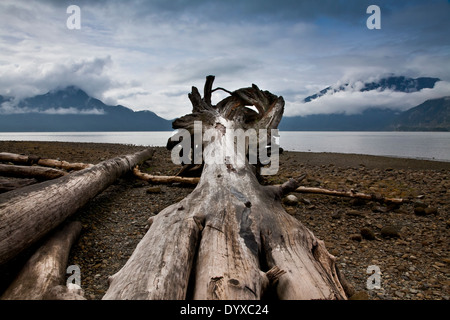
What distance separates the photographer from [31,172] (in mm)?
5660

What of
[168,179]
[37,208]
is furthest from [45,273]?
[168,179]

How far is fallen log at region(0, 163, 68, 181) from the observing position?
5.46 m

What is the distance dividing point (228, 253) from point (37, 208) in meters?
2.12

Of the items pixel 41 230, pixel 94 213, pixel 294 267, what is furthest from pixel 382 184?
pixel 41 230

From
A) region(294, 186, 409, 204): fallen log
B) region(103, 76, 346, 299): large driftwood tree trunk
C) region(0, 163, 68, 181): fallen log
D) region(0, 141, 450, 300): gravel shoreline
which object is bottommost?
region(0, 141, 450, 300): gravel shoreline

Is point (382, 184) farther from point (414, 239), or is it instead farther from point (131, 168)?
point (131, 168)

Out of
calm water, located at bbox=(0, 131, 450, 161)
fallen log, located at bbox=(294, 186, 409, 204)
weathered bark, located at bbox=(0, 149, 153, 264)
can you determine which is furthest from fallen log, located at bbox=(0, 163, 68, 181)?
calm water, located at bbox=(0, 131, 450, 161)

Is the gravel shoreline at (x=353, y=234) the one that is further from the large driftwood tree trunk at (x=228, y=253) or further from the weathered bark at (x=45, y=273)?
the large driftwood tree trunk at (x=228, y=253)

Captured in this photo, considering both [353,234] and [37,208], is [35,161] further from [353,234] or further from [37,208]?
[353,234]

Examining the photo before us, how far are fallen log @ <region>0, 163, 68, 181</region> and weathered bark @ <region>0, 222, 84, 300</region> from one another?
8.83ft

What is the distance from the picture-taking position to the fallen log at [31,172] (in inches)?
215

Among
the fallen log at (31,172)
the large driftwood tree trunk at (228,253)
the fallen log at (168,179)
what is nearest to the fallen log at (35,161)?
the fallen log at (31,172)

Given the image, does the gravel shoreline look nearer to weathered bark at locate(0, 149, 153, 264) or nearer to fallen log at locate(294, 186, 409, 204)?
fallen log at locate(294, 186, 409, 204)

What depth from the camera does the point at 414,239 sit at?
13.2 ft
